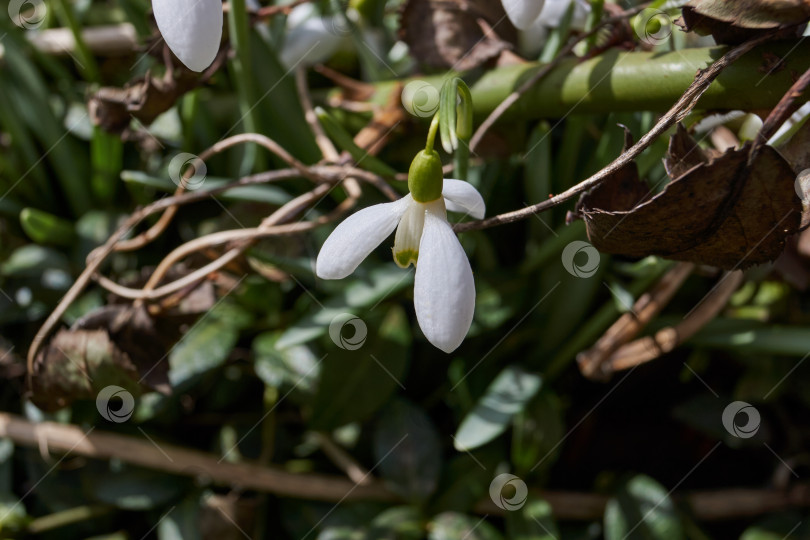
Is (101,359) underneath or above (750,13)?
underneath

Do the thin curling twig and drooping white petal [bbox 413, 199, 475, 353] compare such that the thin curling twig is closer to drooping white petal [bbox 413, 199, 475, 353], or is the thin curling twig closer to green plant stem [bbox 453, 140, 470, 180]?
green plant stem [bbox 453, 140, 470, 180]

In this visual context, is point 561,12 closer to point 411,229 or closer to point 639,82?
point 639,82

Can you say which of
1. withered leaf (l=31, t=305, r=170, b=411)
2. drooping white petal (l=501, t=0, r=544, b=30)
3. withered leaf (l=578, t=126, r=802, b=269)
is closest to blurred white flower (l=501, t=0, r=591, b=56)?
drooping white petal (l=501, t=0, r=544, b=30)

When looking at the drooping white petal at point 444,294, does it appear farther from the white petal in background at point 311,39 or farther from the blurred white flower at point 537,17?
the white petal in background at point 311,39

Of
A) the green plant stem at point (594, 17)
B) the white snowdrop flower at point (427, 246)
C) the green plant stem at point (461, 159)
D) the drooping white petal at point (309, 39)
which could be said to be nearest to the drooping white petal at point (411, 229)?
the white snowdrop flower at point (427, 246)

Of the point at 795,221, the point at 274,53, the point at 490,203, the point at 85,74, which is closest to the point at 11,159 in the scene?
the point at 85,74

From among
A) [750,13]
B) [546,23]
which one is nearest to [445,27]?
[546,23]
